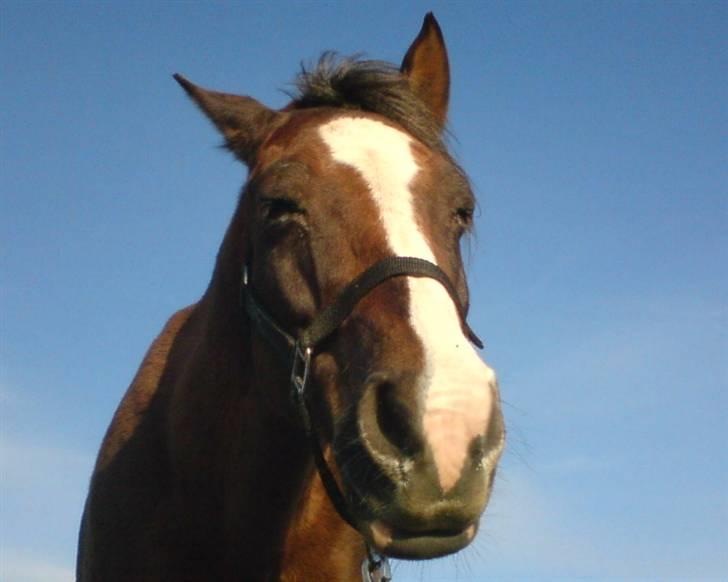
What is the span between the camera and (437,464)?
3.66m

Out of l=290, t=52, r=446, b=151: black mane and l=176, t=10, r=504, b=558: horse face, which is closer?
l=176, t=10, r=504, b=558: horse face

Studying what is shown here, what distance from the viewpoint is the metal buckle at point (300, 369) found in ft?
15.0

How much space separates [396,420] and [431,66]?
2979 millimetres

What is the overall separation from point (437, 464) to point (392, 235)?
3.77ft

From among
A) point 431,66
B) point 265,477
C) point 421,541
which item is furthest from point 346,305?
point 431,66

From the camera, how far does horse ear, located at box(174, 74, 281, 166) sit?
18.6ft

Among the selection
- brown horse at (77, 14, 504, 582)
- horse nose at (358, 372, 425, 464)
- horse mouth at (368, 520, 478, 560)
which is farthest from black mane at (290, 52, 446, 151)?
horse mouth at (368, 520, 478, 560)

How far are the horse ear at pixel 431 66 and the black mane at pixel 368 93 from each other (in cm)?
38

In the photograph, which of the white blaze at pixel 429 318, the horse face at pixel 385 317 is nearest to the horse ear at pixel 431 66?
the horse face at pixel 385 317

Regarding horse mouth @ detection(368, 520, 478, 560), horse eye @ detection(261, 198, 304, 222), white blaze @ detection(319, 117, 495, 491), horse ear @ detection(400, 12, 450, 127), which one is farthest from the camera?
horse ear @ detection(400, 12, 450, 127)

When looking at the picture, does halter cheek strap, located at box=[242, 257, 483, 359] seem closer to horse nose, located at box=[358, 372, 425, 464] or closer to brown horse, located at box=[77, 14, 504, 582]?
brown horse, located at box=[77, 14, 504, 582]

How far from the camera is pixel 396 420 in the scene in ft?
12.6

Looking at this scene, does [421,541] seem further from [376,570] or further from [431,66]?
[431,66]

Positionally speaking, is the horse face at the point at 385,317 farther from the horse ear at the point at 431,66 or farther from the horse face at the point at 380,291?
the horse ear at the point at 431,66
